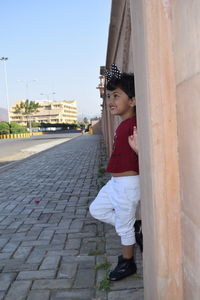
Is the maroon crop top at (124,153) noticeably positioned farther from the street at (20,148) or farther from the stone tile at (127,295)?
the street at (20,148)

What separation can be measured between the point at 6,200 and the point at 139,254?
12.1 ft

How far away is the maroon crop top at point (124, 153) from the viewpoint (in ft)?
8.51

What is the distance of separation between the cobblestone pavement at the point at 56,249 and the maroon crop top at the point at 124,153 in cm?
102

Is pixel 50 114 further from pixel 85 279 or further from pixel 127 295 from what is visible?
pixel 127 295

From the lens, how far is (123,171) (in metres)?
2.60

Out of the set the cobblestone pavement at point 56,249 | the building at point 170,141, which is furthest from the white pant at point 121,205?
the building at point 170,141

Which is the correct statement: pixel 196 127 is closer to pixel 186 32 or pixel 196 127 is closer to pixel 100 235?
pixel 186 32

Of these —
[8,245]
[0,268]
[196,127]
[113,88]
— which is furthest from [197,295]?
[8,245]

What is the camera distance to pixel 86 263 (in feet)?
10.8

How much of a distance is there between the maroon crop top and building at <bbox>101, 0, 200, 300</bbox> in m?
0.62

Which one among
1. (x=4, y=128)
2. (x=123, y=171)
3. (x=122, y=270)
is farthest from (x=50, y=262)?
(x=4, y=128)

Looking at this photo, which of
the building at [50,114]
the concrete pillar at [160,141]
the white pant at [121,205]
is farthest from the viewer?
the building at [50,114]

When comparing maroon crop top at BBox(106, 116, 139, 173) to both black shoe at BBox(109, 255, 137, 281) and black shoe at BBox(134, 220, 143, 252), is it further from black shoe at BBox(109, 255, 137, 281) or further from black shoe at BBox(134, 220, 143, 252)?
black shoe at BBox(109, 255, 137, 281)

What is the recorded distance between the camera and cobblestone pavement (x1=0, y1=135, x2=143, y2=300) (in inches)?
109
